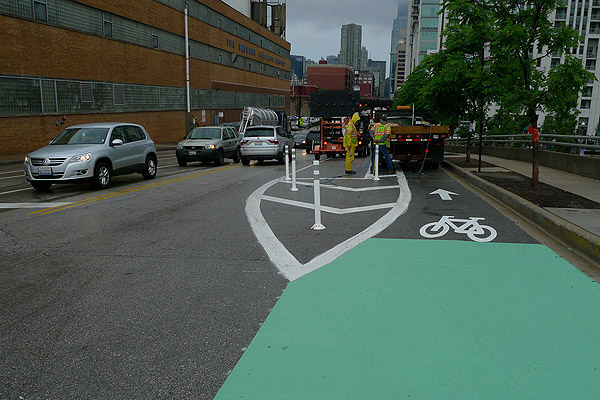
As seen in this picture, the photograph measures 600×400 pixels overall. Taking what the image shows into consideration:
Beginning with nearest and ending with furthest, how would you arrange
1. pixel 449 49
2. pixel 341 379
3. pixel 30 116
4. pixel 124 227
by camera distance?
pixel 341 379 < pixel 124 227 < pixel 449 49 < pixel 30 116

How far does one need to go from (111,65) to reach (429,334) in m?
36.8

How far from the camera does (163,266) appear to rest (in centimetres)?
620

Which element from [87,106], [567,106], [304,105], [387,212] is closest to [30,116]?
[87,106]

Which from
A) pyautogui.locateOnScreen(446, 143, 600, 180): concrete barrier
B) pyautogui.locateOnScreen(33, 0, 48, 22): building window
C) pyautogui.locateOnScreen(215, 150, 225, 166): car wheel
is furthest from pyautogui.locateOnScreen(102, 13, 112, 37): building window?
pyautogui.locateOnScreen(446, 143, 600, 180): concrete barrier

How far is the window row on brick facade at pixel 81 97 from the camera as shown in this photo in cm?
2717

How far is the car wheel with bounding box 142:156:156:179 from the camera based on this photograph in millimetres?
15662

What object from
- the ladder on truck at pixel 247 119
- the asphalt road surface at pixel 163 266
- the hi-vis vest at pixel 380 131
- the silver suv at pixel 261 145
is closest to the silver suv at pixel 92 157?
the asphalt road surface at pixel 163 266

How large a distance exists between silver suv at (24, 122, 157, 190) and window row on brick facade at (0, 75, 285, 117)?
613 inches

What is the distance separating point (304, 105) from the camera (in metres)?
149

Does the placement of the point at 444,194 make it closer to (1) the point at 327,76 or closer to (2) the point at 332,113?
(2) the point at 332,113

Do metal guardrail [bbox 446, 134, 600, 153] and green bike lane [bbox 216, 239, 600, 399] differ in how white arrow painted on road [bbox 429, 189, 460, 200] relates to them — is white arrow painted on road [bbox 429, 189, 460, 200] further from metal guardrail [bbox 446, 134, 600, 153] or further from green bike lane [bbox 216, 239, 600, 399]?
green bike lane [bbox 216, 239, 600, 399]

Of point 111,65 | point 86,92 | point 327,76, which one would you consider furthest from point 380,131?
point 327,76

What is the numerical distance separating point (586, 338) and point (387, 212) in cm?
572

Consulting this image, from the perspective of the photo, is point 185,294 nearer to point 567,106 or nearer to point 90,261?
point 90,261
